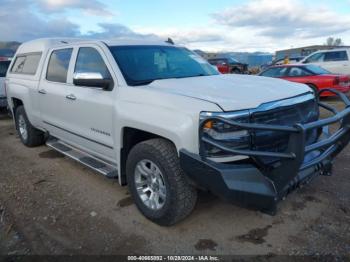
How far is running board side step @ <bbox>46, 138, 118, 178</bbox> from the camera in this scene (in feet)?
13.4

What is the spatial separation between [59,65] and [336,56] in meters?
13.2

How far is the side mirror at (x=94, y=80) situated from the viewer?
3.76 m

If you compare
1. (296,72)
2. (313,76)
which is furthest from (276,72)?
(313,76)

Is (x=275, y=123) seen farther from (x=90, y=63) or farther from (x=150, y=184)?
(x=90, y=63)

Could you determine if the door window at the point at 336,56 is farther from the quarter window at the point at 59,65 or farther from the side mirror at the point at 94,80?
the side mirror at the point at 94,80

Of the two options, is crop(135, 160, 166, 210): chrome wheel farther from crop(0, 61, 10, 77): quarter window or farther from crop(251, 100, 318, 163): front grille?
crop(0, 61, 10, 77): quarter window

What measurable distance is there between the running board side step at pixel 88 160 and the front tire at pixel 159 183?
456 millimetres

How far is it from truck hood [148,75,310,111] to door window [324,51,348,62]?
12.3 meters

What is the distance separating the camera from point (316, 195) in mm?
4160

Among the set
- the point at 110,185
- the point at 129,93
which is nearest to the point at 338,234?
the point at 129,93

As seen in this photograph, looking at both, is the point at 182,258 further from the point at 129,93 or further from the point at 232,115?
the point at 129,93

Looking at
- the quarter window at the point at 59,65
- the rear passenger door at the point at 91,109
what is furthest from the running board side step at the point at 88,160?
the quarter window at the point at 59,65

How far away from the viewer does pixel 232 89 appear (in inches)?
134

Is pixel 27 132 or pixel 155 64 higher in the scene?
pixel 155 64
